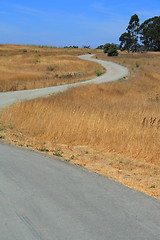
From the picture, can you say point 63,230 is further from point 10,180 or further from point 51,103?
point 51,103

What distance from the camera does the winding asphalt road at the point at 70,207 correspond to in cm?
450

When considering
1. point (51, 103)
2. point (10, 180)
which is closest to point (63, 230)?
point (10, 180)

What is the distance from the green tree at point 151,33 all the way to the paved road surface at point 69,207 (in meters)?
101

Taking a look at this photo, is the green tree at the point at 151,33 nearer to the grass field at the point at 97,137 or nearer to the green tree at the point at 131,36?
the green tree at the point at 131,36

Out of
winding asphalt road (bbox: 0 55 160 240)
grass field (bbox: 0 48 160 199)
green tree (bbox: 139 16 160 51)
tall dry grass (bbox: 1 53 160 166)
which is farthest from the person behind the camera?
green tree (bbox: 139 16 160 51)

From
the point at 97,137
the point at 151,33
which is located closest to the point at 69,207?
the point at 97,137

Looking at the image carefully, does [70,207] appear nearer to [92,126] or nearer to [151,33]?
[92,126]

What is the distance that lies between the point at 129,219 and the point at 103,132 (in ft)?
21.7

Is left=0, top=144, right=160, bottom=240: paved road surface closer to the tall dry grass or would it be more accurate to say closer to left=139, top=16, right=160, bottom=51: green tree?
the tall dry grass

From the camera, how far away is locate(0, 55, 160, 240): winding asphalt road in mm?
4500

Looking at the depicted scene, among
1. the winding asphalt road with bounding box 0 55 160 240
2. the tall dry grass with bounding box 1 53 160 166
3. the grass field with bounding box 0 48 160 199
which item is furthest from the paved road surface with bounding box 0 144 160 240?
the tall dry grass with bounding box 1 53 160 166

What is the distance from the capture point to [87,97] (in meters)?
22.1

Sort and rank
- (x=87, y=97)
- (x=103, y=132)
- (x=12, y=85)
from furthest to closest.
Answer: (x=12, y=85) → (x=87, y=97) → (x=103, y=132)

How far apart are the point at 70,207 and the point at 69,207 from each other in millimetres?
14
